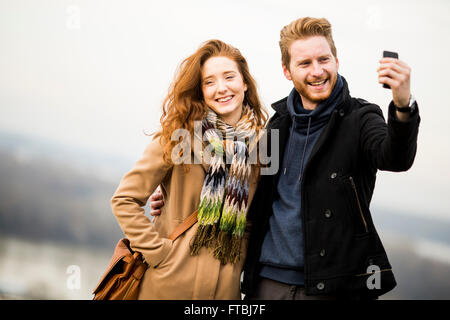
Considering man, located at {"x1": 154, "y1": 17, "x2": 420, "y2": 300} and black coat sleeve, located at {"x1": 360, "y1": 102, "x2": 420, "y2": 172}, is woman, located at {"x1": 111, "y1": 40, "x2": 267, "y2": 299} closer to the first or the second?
man, located at {"x1": 154, "y1": 17, "x2": 420, "y2": 300}

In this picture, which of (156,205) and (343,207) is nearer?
(343,207)

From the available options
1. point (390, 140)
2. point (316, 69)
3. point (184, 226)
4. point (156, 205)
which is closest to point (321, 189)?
point (390, 140)

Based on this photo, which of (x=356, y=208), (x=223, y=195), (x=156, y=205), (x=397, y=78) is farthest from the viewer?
(x=156, y=205)

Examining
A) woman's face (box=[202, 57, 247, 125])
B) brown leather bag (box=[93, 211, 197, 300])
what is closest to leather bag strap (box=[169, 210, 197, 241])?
brown leather bag (box=[93, 211, 197, 300])

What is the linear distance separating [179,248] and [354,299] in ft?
2.62

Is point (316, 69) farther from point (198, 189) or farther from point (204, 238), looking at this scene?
point (204, 238)

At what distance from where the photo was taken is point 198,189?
2240mm

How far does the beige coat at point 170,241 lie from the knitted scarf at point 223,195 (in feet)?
0.16

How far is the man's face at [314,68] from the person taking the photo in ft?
6.90

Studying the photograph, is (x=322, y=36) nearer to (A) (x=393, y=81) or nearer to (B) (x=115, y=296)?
(A) (x=393, y=81)

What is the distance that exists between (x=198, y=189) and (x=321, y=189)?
23.3 inches

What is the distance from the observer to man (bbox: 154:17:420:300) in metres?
1.91

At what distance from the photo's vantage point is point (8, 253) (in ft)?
16.5
